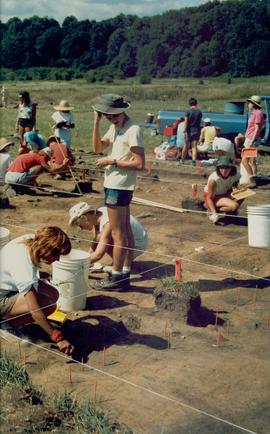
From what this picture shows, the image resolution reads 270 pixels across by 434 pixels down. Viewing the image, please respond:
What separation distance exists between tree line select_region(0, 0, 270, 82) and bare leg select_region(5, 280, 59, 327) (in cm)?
3122

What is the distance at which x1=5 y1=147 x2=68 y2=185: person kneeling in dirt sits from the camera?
9710mm

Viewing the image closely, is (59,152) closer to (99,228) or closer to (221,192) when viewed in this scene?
(221,192)

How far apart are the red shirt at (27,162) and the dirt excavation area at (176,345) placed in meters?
2.07

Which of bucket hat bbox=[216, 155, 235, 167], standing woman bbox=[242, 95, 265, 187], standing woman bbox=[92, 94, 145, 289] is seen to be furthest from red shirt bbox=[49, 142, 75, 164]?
standing woman bbox=[92, 94, 145, 289]

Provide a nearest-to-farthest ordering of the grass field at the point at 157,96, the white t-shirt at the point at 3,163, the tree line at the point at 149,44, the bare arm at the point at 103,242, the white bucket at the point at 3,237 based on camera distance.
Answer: the bare arm at the point at 103,242 < the white bucket at the point at 3,237 < the white t-shirt at the point at 3,163 < the grass field at the point at 157,96 < the tree line at the point at 149,44

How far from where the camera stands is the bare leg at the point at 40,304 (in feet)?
15.5

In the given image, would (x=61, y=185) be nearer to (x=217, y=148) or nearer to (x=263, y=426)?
(x=217, y=148)

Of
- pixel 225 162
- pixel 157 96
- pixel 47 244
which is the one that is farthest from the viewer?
pixel 157 96

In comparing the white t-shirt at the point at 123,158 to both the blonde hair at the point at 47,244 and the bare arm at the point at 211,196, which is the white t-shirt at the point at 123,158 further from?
the bare arm at the point at 211,196

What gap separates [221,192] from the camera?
8219 mm

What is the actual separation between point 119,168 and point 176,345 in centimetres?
171

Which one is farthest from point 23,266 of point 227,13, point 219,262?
point 227,13

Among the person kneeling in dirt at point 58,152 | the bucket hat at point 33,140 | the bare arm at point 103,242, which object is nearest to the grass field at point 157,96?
the bucket hat at point 33,140

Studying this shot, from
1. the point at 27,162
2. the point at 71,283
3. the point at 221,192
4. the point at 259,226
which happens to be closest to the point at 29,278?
the point at 71,283
